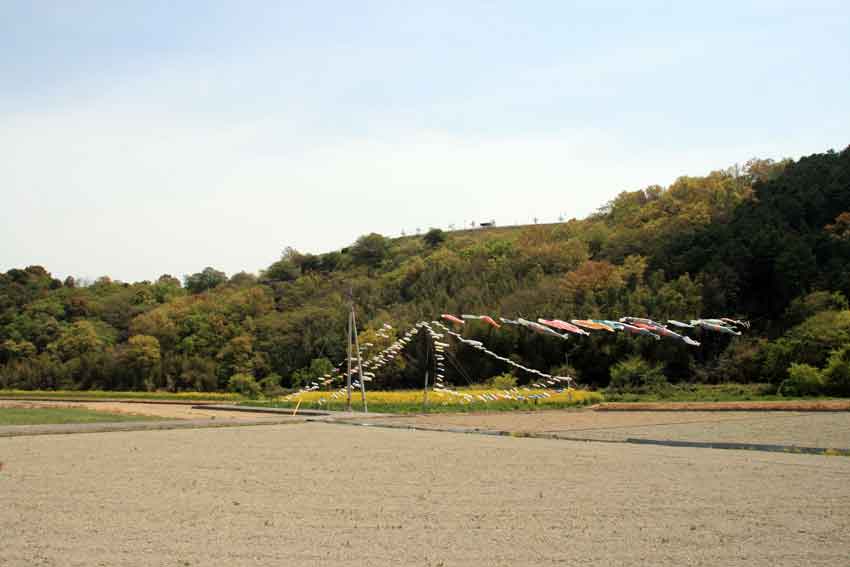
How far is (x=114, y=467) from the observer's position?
14258 millimetres

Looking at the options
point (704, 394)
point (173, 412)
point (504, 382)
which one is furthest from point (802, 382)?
point (173, 412)

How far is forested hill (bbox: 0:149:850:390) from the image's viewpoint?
44.2 metres

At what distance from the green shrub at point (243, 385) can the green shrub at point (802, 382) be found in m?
31.9

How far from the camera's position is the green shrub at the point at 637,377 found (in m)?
39.1

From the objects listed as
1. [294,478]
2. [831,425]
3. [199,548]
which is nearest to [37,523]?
[199,548]

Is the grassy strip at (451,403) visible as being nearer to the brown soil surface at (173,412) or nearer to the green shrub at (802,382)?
the brown soil surface at (173,412)

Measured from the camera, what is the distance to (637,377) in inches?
1588

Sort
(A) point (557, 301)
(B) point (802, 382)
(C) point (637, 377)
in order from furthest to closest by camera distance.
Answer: (A) point (557, 301) → (C) point (637, 377) → (B) point (802, 382)

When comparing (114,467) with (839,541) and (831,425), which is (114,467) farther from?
(831,425)

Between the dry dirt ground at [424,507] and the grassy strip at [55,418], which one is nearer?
the dry dirt ground at [424,507]

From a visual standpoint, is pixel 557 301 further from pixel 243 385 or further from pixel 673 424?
pixel 673 424

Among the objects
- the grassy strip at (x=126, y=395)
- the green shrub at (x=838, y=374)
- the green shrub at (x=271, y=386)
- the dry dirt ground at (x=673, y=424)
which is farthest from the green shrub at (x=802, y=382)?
the green shrub at (x=271, y=386)

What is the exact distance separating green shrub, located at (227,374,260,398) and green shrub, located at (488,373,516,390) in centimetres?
1737

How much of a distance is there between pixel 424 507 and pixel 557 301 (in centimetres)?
4395
